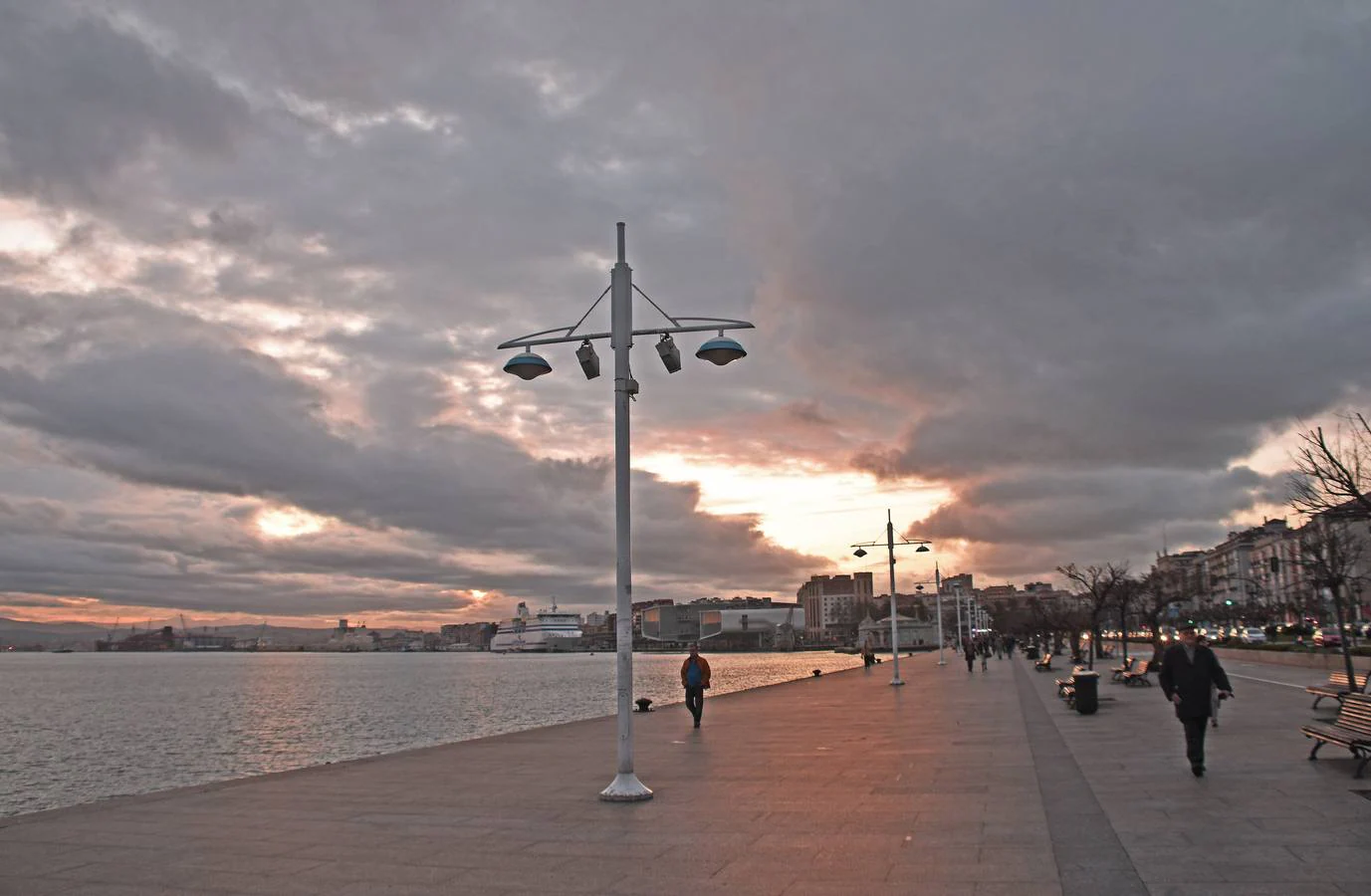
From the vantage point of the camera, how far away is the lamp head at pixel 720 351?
1203 cm

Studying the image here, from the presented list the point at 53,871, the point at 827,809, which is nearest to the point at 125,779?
the point at 53,871

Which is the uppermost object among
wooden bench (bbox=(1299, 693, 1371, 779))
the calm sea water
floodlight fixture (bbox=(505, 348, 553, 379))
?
floodlight fixture (bbox=(505, 348, 553, 379))

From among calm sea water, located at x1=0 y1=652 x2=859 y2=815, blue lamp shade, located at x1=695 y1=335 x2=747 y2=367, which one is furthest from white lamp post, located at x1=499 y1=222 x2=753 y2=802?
calm sea water, located at x1=0 y1=652 x2=859 y2=815

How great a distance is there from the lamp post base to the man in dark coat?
628 cm

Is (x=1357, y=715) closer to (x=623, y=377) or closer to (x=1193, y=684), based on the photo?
(x=1193, y=684)

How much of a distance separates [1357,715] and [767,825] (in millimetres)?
7370

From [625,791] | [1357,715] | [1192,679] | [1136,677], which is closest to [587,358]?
[625,791]

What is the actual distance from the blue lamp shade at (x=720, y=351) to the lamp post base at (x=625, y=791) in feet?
16.5

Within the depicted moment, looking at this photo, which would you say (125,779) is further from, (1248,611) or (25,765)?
(1248,611)

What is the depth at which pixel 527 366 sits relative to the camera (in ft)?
41.0

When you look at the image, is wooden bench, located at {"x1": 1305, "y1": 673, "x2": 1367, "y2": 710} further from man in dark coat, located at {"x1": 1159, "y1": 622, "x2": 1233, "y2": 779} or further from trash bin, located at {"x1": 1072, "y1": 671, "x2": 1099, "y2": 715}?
man in dark coat, located at {"x1": 1159, "y1": 622, "x2": 1233, "y2": 779}

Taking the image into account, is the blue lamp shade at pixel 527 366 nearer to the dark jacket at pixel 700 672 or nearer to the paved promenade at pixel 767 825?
the paved promenade at pixel 767 825

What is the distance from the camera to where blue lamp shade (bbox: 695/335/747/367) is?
474 inches

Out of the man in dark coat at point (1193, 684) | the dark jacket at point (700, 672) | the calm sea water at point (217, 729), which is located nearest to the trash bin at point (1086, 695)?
the dark jacket at point (700, 672)
